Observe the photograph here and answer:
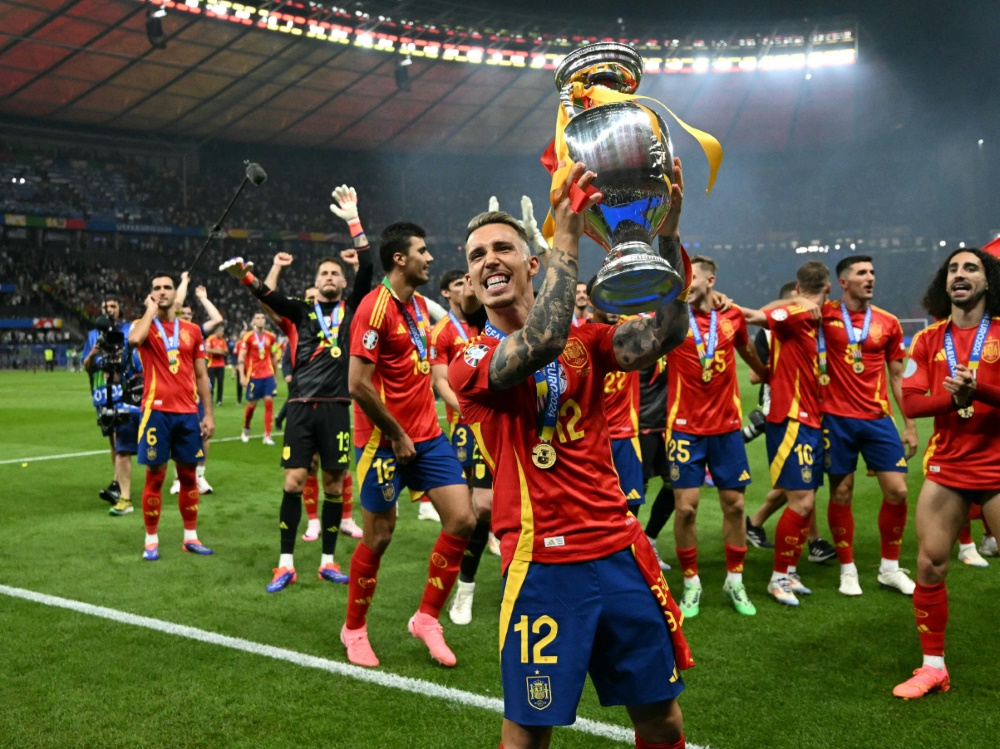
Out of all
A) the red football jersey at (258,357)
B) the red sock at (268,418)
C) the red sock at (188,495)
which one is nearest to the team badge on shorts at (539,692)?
the red sock at (188,495)

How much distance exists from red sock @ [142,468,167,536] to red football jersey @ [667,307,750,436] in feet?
14.1

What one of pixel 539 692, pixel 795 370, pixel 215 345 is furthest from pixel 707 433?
pixel 215 345

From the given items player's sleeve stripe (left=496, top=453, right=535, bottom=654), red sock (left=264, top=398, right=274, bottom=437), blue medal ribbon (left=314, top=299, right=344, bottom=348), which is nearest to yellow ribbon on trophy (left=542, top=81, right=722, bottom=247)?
player's sleeve stripe (left=496, top=453, right=535, bottom=654)

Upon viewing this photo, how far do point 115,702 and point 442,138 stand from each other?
156 feet

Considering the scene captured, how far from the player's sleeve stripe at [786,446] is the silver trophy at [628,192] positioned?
3.95 metres

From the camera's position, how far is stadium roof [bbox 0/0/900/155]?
109 feet

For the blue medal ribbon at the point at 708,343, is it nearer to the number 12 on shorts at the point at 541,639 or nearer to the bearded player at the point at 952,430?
the bearded player at the point at 952,430

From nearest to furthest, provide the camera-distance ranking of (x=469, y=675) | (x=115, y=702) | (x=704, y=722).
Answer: (x=704, y=722) < (x=115, y=702) < (x=469, y=675)

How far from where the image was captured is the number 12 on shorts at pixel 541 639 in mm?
2329

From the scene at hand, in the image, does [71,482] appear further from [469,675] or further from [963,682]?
[963,682]

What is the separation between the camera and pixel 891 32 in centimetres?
4100

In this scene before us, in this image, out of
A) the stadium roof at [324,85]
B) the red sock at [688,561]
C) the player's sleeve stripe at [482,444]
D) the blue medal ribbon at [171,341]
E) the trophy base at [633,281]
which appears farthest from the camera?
the stadium roof at [324,85]

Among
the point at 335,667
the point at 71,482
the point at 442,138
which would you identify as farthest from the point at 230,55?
the point at 335,667

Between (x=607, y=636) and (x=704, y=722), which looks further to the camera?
(x=704, y=722)
